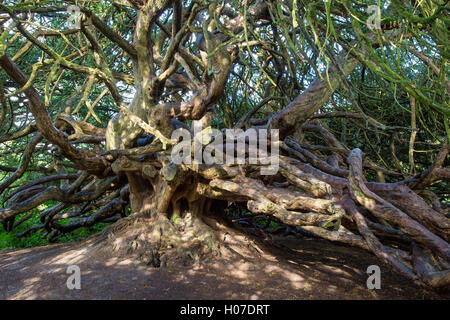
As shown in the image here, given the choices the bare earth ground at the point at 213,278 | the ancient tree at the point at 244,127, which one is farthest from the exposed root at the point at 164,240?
the bare earth ground at the point at 213,278

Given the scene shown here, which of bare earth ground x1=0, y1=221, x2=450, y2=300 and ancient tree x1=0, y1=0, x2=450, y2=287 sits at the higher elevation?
ancient tree x1=0, y1=0, x2=450, y2=287

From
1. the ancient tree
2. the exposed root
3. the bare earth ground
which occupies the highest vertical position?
the ancient tree

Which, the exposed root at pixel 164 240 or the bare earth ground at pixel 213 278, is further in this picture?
the exposed root at pixel 164 240

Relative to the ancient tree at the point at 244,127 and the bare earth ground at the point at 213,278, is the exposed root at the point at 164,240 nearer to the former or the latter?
the ancient tree at the point at 244,127

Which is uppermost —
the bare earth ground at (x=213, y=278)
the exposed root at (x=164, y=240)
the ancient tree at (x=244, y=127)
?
the ancient tree at (x=244, y=127)

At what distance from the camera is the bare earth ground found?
2.94m

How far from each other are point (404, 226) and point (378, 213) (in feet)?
0.83

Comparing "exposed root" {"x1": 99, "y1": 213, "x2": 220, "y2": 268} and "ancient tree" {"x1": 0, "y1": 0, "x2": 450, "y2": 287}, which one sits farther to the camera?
"exposed root" {"x1": 99, "y1": 213, "x2": 220, "y2": 268}

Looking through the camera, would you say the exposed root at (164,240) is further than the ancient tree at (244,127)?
Yes

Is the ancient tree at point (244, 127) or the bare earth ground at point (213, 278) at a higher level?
the ancient tree at point (244, 127)

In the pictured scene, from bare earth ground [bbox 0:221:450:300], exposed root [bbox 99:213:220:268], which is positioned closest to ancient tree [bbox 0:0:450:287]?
exposed root [bbox 99:213:220:268]

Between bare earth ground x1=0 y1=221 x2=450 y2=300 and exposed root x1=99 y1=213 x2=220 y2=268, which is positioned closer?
bare earth ground x1=0 y1=221 x2=450 y2=300

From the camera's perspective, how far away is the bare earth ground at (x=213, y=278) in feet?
9.64

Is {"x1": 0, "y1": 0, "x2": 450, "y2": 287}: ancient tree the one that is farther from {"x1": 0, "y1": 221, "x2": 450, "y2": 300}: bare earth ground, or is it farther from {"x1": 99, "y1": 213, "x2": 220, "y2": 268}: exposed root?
{"x1": 0, "y1": 221, "x2": 450, "y2": 300}: bare earth ground
